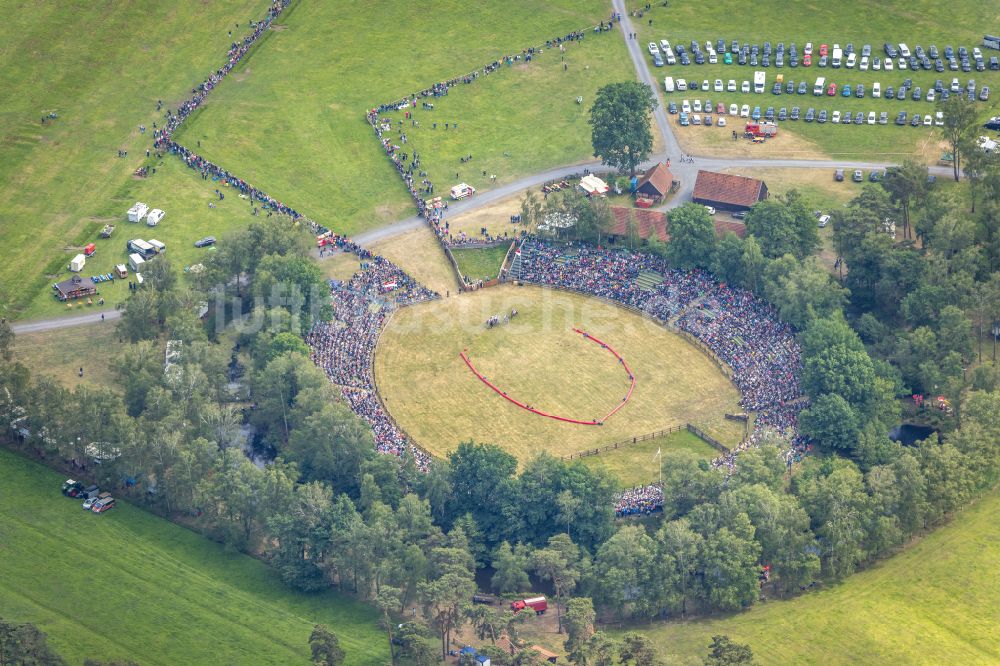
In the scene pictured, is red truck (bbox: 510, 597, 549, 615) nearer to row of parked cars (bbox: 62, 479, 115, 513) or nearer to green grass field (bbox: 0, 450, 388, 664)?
green grass field (bbox: 0, 450, 388, 664)

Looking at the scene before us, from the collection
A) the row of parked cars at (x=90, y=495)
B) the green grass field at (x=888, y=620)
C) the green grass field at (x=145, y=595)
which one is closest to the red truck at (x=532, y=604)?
the green grass field at (x=888, y=620)

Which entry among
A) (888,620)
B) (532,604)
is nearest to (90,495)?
(532,604)

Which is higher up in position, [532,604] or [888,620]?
[888,620]

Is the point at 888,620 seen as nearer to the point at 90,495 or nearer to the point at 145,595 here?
the point at 145,595

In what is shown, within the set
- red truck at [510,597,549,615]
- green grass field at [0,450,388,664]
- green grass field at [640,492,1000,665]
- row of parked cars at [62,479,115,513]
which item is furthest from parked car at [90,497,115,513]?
green grass field at [640,492,1000,665]

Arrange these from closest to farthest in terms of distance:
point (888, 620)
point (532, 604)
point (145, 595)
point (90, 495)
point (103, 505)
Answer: point (888, 620) < point (532, 604) < point (145, 595) < point (103, 505) < point (90, 495)

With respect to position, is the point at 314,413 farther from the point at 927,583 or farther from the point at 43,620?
the point at 927,583

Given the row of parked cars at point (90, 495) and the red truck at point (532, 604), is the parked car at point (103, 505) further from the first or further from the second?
the red truck at point (532, 604)
